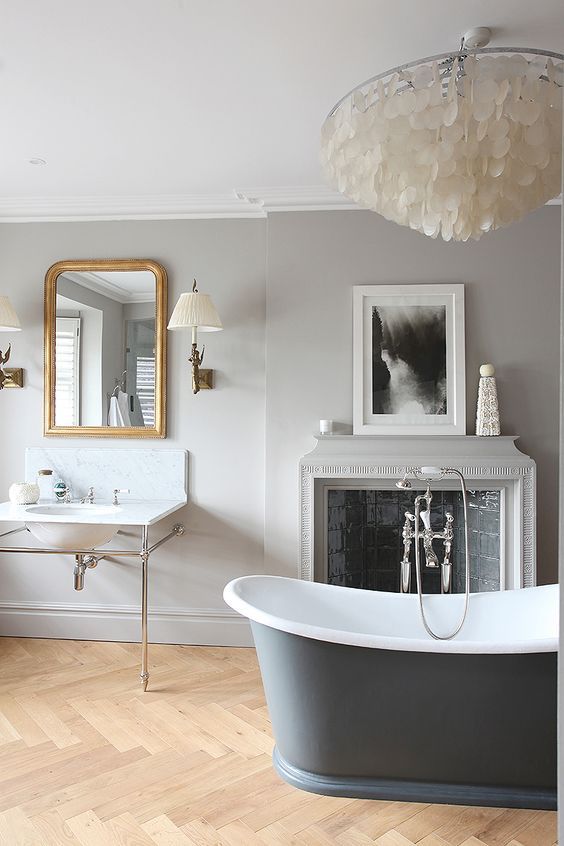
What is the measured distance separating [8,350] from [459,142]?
287 centimetres

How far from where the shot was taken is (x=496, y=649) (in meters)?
2.07

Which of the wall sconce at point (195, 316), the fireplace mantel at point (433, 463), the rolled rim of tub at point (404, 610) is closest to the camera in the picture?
the rolled rim of tub at point (404, 610)

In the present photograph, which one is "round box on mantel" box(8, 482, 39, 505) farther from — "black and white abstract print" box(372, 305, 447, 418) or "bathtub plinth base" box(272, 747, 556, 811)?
"bathtub plinth base" box(272, 747, 556, 811)

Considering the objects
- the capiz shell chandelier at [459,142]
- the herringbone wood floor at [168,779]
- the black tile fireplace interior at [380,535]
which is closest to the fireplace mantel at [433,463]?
the black tile fireplace interior at [380,535]

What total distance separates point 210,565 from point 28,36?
8.56ft

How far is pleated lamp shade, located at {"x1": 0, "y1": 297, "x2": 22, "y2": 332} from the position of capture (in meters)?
3.58

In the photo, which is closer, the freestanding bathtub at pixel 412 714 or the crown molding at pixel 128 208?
the freestanding bathtub at pixel 412 714

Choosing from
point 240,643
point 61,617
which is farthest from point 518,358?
point 61,617

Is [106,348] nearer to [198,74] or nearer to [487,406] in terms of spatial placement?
[198,74]

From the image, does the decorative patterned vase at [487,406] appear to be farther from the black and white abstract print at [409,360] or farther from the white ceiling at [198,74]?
the white ceiling at [198,74]

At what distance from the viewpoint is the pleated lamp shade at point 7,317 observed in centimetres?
358

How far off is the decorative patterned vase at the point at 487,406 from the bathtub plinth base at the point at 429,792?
1659 mm

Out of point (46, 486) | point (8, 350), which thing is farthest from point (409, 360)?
point (8, 350)

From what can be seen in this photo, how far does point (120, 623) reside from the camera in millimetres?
3756
